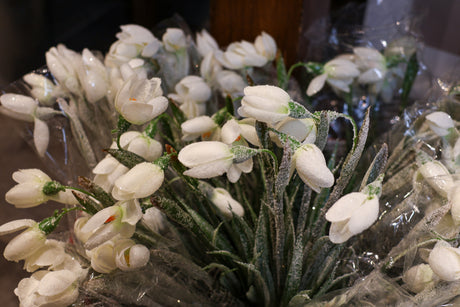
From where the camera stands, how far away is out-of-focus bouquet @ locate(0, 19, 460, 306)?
43 centimetres

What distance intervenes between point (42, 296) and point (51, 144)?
293mm

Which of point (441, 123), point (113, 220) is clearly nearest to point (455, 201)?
point (441, 123)

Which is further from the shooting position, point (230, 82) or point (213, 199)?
point (230, 82)

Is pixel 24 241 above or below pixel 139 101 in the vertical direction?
below

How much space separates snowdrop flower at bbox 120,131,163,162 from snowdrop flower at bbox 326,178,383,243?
23 centimetres

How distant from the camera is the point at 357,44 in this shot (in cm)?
89

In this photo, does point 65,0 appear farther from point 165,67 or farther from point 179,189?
point 179,189

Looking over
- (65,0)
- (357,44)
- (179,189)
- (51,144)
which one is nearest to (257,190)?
(179,189)

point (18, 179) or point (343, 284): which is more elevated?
point (18, 179)

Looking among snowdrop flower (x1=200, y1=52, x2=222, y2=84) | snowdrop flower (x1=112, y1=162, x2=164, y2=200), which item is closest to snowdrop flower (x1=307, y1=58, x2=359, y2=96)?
snowdrop flower (x1=200, y1=52, x2=222, y2=84)

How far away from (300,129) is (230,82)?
31 cm

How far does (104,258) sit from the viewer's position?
0.48 m

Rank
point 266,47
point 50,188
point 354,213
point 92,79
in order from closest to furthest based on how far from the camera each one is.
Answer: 1. point 354,213
2. point 50,188
3. point 92,79
4. point 266,47

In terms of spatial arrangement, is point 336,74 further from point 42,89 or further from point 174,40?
point 42,89
